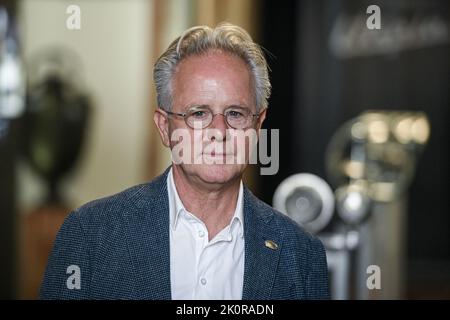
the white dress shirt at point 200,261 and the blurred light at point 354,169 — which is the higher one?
the white dress shirt at point 200,261

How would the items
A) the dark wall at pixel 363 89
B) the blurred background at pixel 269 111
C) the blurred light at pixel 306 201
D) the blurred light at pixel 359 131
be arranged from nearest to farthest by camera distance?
the blurred light at pixel 306 201 → the blurred light at pixel 359 131 → the blurred background at pixel 269 111 → the dark wall at pixel 363 89

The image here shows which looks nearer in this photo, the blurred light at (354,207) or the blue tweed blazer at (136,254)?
the blue tweed blazer at (136,254)

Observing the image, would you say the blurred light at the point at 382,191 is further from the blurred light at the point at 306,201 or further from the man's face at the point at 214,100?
the man's face at the point at 214,100

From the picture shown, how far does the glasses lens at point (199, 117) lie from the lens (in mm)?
1001

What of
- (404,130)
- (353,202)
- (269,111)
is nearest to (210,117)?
(353,202)

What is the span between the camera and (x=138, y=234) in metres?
1.03

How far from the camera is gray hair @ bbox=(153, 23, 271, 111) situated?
979 mm

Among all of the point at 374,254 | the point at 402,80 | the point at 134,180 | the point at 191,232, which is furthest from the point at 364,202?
the point at 402,80

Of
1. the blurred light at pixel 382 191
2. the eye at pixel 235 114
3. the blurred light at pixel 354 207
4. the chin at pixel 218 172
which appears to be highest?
the eye at pixel 235 114

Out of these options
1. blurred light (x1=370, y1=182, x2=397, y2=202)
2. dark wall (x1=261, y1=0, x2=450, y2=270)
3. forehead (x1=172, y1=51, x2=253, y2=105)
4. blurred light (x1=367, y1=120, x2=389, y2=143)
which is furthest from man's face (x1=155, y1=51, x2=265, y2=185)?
dark wall (x1=261, y1=0, x2=450, y2=270)

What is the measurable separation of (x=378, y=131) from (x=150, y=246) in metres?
1.57

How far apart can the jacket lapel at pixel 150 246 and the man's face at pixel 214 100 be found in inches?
3.0

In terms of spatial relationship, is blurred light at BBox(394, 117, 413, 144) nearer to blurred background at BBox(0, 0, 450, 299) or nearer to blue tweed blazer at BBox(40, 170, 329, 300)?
blurred background at BBox(0, 0, 450, 299)

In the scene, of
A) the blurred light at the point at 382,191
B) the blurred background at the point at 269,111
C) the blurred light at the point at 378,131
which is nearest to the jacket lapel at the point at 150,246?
the blurred light at the point at 382,191
